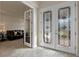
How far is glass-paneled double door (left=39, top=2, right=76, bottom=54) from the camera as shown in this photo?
4754mm

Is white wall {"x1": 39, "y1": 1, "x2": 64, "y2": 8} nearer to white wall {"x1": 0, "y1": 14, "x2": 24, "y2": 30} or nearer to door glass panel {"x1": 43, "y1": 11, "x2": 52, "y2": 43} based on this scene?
door glass panel {"x1": 43, "y1": 11, "x2": 52, "y2": 43}

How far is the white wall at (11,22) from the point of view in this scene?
1002 centimetres

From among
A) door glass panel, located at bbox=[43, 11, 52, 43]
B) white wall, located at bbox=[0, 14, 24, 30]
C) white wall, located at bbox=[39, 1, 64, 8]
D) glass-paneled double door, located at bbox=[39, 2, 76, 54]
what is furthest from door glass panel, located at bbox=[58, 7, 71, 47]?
white wall, located at bbox=[0, 14, 24, 30]

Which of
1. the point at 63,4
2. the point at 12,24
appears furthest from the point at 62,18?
the point at 12,24

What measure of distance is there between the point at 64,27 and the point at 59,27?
30 centimetres

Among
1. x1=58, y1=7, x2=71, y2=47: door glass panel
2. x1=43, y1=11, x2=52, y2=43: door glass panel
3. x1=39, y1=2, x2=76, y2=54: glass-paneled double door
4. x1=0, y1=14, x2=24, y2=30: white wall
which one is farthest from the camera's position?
x1=0, y1=14, x2=24, y2=30: white wall

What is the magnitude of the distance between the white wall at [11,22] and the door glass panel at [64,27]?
6390mm

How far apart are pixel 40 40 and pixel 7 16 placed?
5611 mm

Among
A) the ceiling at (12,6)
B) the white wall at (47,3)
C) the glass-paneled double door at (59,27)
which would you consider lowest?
the glass-paneled double door at (59,27)

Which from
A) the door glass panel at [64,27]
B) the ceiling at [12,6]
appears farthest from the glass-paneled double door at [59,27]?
the ceiling at [12,6]

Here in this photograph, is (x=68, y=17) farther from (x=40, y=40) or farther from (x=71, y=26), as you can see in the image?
(x=40, y=40)

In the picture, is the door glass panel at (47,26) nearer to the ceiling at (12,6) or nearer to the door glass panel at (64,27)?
the door glass panel at (64,27)

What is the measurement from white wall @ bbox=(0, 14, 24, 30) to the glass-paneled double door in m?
5.14

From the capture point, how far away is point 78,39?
4363 mm
